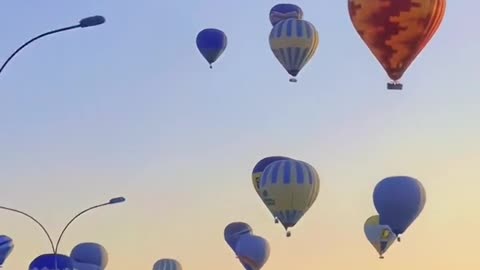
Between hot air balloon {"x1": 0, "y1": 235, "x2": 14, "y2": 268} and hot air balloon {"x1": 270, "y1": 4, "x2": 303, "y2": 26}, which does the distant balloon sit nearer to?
hot air balloon {"x1": 270, "y1": 4, "x2": 303, "y2": 26}

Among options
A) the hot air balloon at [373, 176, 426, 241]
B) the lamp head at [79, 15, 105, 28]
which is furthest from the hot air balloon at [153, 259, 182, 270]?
the lamp head at [79, 15, 105, 28]

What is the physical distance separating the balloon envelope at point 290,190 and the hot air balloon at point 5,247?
712 inches

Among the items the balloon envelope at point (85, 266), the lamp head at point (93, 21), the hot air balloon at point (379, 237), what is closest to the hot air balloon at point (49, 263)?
the balloon envelope at point (85, 266)

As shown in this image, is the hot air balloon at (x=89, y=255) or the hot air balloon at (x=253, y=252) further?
the hot air balloon at (x=89, y=255)

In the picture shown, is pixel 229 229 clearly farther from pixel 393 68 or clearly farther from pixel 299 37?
pixel 393 68

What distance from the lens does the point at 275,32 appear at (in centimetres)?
7956

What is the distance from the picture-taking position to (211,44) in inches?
3492

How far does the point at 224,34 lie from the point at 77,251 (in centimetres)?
1794

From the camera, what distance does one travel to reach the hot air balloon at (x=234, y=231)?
312 ft

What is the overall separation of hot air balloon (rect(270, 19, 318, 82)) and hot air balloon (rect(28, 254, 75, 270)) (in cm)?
1739

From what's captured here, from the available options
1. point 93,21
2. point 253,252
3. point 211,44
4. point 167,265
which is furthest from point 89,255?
point 93,21

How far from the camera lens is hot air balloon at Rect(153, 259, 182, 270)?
3932 inches

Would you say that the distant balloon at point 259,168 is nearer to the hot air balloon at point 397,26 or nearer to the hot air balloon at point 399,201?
the hot air balloon at point 399,201

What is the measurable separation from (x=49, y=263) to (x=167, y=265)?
58.2 feet
